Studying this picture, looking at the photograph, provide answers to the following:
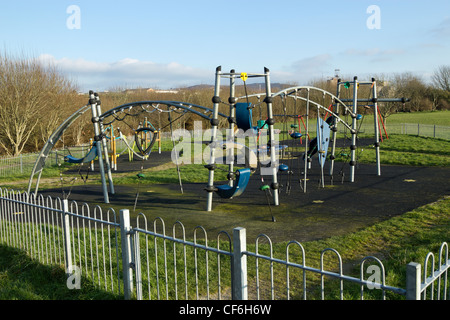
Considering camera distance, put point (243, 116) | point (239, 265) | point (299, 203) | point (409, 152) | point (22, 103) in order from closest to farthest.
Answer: point (239, 265)
point (243, 116)
point (299, 203)
point (409, 152)
point (22, 103)

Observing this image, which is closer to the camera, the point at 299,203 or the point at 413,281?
the point at 413,281

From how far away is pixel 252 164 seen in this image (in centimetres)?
1600

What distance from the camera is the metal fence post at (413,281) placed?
2611mm

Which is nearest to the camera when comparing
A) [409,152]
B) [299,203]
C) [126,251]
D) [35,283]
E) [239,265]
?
[239,265]

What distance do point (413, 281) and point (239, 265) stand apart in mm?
1459

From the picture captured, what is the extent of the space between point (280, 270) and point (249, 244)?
123 centimetres

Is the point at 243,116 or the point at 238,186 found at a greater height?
the point at 243,116

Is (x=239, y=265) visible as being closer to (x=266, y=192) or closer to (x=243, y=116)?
(x=243, y=116)

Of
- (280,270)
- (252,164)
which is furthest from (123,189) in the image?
(280,270)

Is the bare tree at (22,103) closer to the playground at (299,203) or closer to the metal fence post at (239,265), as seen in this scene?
the playground at (299,203)

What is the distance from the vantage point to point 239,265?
11.8 ft

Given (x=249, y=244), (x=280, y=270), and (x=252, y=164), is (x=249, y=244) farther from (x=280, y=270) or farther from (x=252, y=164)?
(x=252, y=164)

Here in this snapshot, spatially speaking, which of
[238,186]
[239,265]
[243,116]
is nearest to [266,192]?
[238,186]
